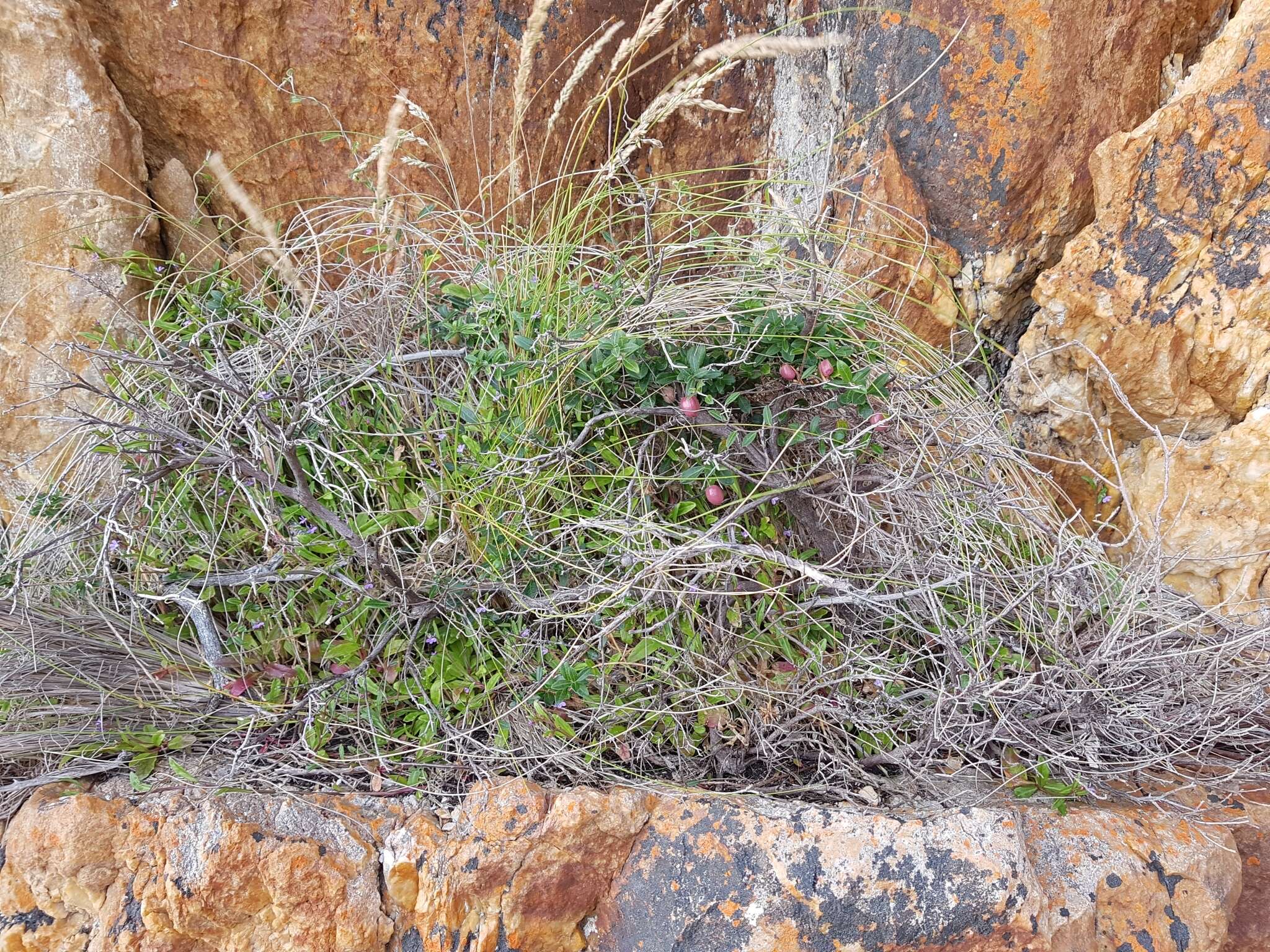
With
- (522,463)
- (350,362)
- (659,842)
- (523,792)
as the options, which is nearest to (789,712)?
(659,842)

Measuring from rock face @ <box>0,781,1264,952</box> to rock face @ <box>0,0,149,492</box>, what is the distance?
3.43 ft

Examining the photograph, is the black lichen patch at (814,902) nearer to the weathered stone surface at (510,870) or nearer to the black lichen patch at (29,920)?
the weathered stone surface at (510,870)

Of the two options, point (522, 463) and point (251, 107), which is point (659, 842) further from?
point (251, 107)

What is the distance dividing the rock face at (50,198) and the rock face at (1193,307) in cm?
228

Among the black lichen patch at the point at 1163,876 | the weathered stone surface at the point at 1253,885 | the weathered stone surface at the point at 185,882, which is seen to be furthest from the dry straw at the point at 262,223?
the weathered stone surface at the point at 1253,885

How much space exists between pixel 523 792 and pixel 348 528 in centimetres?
63

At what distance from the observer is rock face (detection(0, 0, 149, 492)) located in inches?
74.1

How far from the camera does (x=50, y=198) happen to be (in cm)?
194

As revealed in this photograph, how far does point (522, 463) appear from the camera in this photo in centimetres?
172

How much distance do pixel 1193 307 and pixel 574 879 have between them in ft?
6.03

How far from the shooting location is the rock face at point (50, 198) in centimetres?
188

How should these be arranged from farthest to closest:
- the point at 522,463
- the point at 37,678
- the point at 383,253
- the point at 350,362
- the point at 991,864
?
the point at 383,253, the point at 350,362, the point at 522,463, the point at 37,678, the point at 991,864

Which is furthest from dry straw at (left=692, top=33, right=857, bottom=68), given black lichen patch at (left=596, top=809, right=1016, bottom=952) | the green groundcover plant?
black lichen patch at (left=596, top=809, right=1016, bottom=952)

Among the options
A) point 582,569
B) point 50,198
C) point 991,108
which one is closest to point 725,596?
point 582,569
